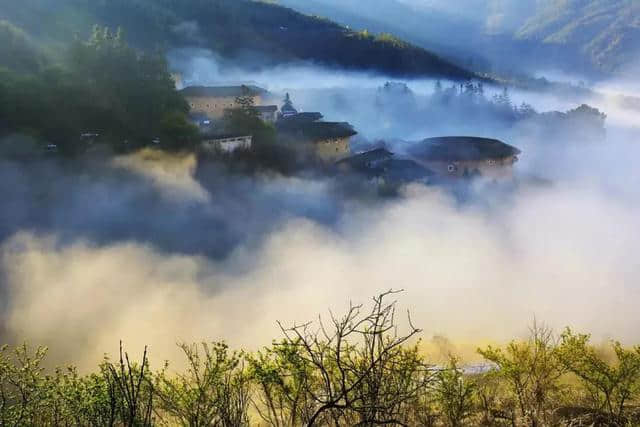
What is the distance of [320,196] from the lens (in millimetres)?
13625

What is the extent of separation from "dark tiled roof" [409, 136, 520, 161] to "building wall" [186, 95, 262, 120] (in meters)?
5.57

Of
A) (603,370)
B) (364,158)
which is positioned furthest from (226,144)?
(603,370)

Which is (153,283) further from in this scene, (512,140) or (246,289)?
(512,140)

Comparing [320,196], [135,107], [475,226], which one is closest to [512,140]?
[475,226]

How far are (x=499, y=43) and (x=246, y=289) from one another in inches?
2683

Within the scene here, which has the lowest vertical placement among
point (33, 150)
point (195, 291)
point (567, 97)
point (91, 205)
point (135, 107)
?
point (195, 291)

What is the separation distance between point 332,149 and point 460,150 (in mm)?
4180

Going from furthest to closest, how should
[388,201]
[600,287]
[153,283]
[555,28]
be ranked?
1. [555,28]
2. [388,201]
3. [600,287]
4. [153,283]

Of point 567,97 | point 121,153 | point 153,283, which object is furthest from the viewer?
point 567,97

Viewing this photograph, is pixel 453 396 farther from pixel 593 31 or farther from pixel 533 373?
pixel 593 31

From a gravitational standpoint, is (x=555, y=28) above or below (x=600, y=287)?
above

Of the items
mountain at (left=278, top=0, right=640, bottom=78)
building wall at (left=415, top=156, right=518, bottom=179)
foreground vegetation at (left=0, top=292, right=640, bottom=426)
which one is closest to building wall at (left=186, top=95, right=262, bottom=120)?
building wall at (left=415, top=156, right=518, bottom=179)

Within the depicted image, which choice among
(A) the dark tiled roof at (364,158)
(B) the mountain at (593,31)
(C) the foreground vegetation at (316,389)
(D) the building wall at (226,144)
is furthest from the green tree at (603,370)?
(B) the mountain at (593,31)

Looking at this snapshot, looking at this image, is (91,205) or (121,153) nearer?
(91,205)
